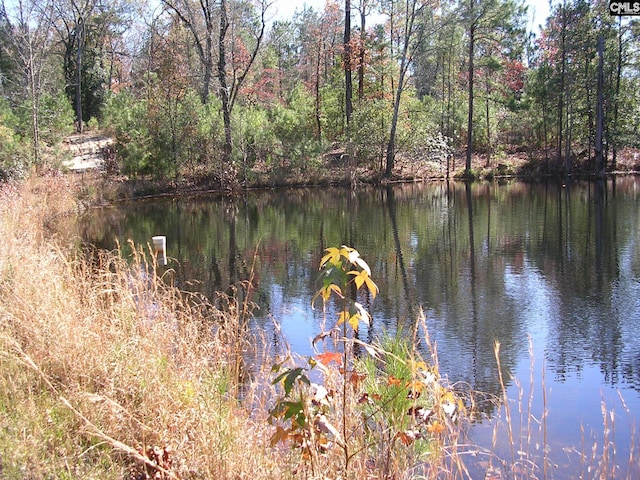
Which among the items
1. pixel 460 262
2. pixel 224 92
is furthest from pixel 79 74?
pixel 460 262

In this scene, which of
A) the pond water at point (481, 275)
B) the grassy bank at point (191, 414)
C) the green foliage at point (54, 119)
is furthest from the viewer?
the green foliage at point (54, 119)

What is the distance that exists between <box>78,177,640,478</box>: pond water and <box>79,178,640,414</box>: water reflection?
0.03 meters

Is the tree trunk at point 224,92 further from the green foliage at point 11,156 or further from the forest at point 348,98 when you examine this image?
the green foliage at point 11,156

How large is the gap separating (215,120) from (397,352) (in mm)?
26598

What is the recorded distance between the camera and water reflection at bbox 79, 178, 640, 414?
7594mm

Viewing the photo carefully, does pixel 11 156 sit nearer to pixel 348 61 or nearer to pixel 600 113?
pixel 348 61

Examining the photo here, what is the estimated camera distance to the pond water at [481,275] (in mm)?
6316

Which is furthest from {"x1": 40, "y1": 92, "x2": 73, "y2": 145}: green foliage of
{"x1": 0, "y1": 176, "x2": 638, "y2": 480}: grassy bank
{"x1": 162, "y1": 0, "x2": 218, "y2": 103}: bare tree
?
{"x1": 0, "y1": 176, "x2": 638, "y2": 480}: grassy bank

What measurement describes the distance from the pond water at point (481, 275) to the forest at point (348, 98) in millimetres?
6140

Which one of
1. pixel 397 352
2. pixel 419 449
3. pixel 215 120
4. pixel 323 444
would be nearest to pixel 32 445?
pixel 323 444

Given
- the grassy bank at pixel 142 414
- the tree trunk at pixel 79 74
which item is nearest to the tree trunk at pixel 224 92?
the tree trunk at pixel 79 74

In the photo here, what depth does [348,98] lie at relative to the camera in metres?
33.0

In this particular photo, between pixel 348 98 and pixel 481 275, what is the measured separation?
23.2 m

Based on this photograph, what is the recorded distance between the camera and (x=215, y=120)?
3055 centimetres
